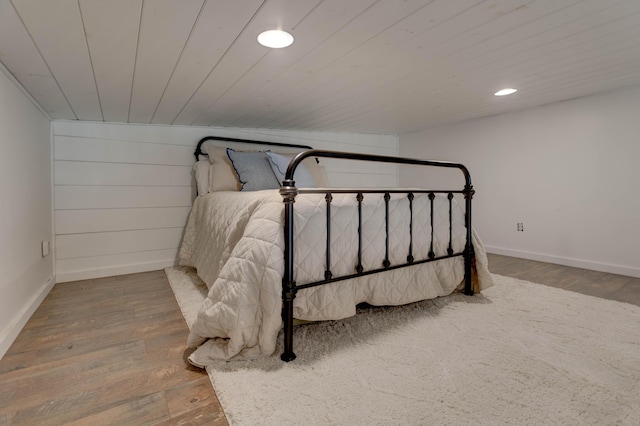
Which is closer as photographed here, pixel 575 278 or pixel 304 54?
pixel 304 54

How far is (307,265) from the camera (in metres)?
1.35

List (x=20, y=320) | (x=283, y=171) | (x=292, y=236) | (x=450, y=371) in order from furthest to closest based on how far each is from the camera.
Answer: (x=283, y=171), (x=20, y=320), (x=292, y=236), (x=450, y=371)

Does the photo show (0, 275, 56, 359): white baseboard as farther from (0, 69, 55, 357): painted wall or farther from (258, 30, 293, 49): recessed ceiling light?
(258, 30, 293, 49): recessed ceiling light

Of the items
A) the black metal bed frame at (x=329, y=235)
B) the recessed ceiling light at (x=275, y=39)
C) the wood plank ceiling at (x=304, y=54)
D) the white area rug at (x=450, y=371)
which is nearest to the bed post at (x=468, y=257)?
the black metal bed frame at (x=329, y=235)

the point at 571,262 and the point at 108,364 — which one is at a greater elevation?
the point at 571,262

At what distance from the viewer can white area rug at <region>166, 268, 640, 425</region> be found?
965mm

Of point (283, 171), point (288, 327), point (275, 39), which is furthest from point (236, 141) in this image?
point (288, 327)

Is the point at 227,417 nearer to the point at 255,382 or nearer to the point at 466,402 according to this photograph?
the point at 255,382

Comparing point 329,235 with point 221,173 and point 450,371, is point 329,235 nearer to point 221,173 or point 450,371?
point 450,371

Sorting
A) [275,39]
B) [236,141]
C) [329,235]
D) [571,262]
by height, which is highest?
[275,39]

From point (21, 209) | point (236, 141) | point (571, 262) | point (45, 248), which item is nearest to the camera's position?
point (21, 209)

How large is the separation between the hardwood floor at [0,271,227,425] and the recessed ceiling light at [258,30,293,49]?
1.44 meters

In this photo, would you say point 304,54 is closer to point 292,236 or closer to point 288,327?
point 292,236

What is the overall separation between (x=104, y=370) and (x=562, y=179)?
360cm
